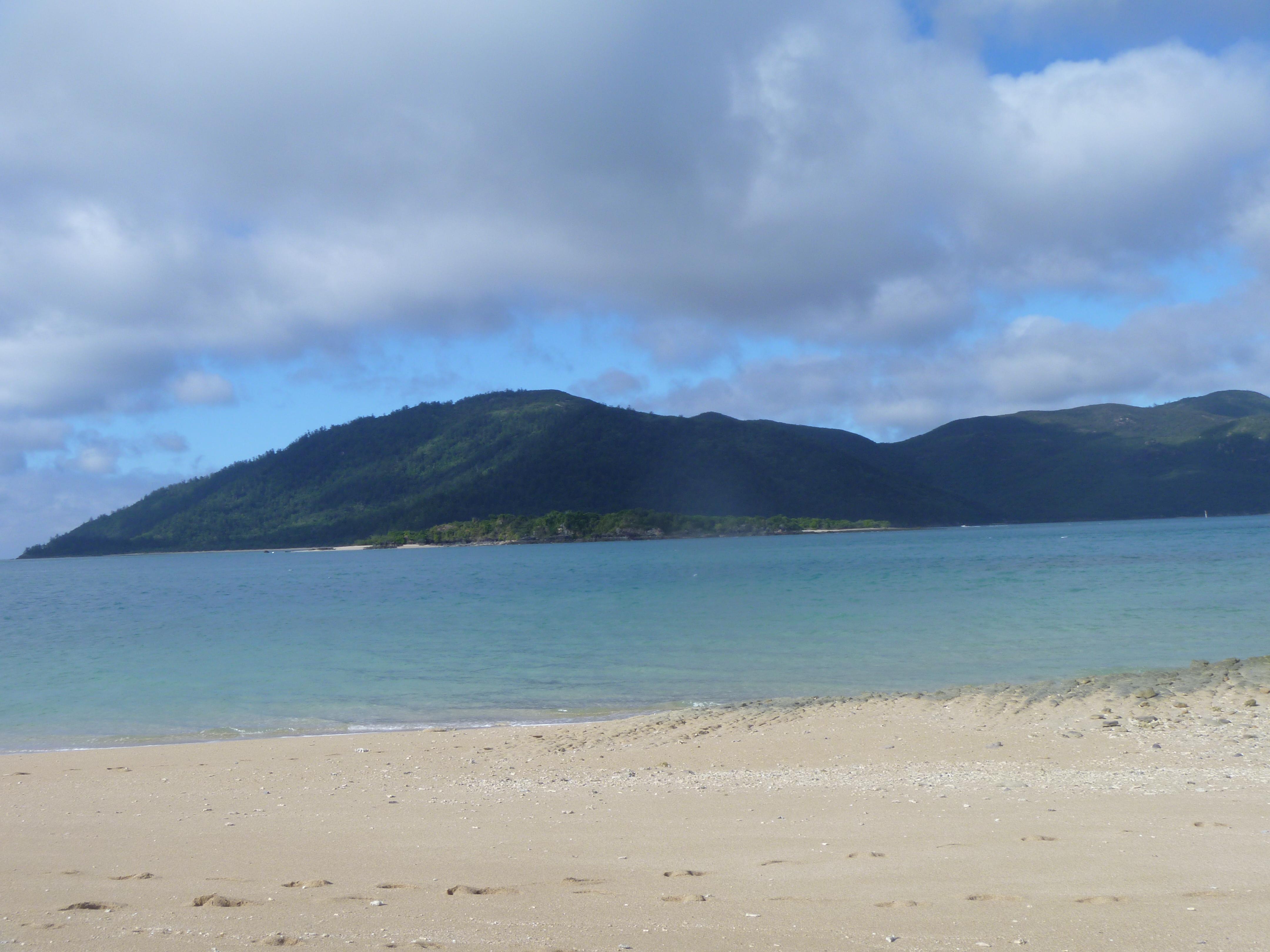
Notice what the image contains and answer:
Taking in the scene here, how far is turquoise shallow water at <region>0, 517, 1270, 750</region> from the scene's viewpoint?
559 inches

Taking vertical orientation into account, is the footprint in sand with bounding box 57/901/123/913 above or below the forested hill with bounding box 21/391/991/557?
below

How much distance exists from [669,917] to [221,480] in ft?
568

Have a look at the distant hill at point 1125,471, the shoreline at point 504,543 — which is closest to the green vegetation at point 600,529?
the shoreline at point 504,543

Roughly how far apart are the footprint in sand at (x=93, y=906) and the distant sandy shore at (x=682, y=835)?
2cm

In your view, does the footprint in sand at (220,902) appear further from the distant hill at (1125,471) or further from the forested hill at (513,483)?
the distant hill at (1125,471)

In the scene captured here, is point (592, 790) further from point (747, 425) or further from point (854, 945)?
point (747, 425)

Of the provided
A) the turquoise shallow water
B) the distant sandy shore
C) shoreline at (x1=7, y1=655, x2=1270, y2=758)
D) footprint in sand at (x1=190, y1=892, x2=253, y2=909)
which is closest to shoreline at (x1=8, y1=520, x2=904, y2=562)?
the turquoise shallow water

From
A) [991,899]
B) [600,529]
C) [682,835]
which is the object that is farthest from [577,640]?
[600,529]

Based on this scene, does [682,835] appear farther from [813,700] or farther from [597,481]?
[597,481]

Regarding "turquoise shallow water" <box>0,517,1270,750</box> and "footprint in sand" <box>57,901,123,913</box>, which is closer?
"footprint in sand" <box>57,901,123,913</box>

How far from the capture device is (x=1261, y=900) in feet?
15.1

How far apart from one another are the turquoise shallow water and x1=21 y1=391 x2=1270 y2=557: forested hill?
284ft

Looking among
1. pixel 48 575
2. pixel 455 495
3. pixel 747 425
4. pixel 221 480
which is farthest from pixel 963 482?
pixel 48 575

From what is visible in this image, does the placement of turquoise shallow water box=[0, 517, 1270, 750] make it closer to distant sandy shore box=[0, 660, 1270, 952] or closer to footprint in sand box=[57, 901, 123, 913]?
distant sandy shore box=[0, 660, 1270, 952]
